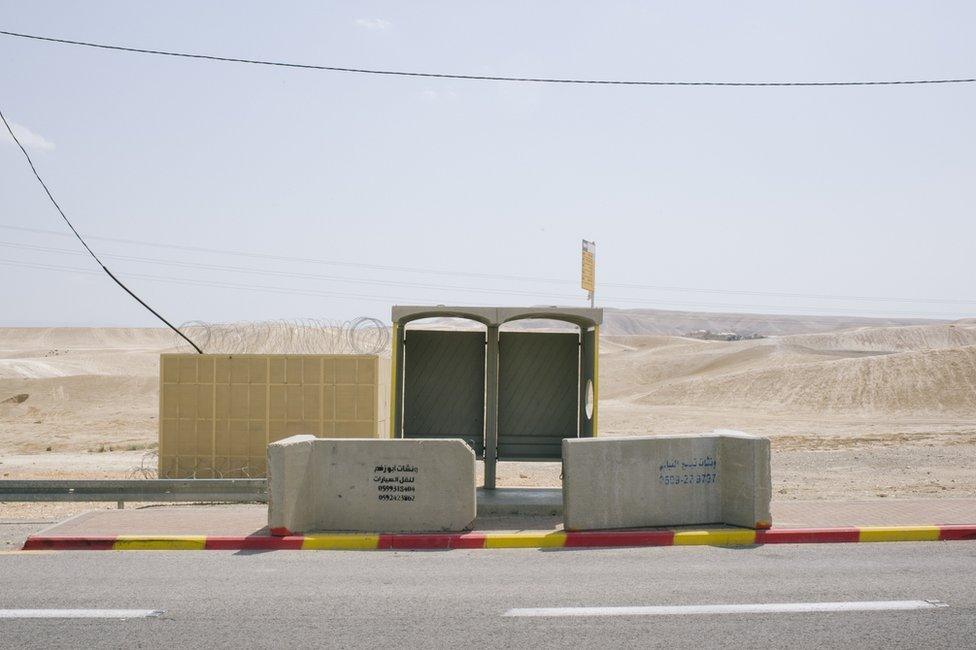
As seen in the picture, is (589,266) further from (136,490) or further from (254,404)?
(136,490)

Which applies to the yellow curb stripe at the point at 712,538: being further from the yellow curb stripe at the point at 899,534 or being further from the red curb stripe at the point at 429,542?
the red curb stripe at the point at 429,542

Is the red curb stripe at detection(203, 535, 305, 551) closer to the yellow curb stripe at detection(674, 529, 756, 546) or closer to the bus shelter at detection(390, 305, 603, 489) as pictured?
the bus shelter at detection(390, 305, 603, 489)

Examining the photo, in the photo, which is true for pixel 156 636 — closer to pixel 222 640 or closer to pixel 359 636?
pixel 222 640

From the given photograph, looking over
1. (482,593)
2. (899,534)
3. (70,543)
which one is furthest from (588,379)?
(70,543)

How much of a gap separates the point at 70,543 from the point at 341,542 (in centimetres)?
279

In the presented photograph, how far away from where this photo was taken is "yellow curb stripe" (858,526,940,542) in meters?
9.66

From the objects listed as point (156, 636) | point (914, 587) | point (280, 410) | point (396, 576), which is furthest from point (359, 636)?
point (280, 410)

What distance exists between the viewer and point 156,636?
6.15 metres

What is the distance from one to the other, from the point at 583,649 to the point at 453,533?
13.4ft

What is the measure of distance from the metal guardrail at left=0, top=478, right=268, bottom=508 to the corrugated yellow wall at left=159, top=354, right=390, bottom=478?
123 inches

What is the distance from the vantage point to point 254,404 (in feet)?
49.0

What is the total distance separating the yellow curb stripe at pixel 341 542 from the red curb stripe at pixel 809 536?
161 inches

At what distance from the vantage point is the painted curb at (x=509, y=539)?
9.33 metres

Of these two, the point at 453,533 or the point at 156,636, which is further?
the point at 453,533
